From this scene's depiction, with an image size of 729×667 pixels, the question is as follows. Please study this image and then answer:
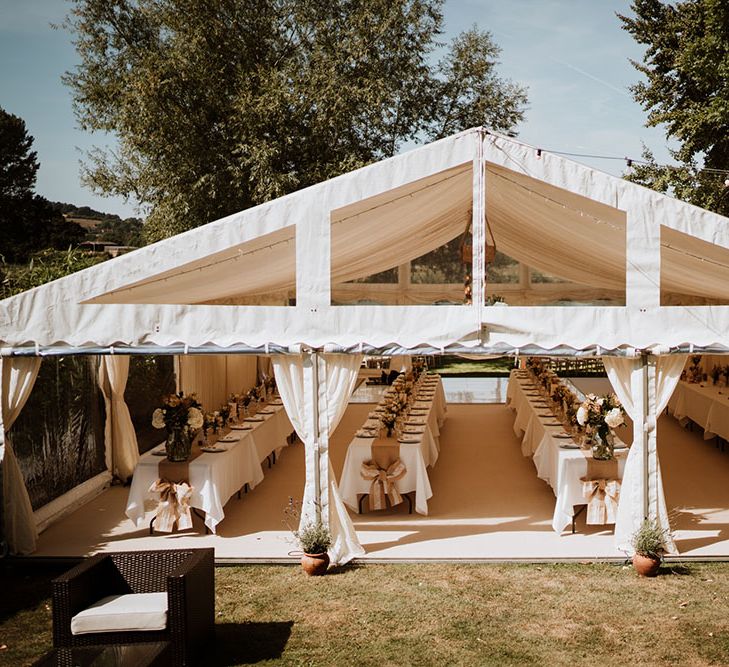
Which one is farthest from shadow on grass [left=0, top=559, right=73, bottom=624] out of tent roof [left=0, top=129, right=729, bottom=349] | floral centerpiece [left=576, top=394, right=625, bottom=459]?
floral centerpiece [left=576, top=394, right=625, bottom=459]

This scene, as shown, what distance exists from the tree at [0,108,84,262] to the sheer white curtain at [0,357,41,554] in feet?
77.9

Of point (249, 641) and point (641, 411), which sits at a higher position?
point (641, 411)

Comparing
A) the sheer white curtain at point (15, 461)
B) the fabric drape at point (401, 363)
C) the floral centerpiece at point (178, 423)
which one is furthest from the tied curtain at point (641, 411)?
the fabric drape at point (401, 363)

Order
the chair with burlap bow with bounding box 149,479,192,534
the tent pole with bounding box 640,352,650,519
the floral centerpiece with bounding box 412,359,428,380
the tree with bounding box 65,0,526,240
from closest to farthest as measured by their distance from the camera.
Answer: the tent pole with bounding box 640,352,650,519 < the chair with burlap bow with bounding box 149,479,192,534 < the floral centerpiece with bounding box 412,359,428,380 < the tree with bounding box 65,0,526,240

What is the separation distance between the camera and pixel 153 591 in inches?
235

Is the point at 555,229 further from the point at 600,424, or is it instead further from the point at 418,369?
the point at 418,369

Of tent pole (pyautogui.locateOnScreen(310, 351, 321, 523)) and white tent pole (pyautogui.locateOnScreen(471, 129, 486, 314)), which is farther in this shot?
tent pole (pyautogui.locateOnScreen(310, 351, 321, 523))

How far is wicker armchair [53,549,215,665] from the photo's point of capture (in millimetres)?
5441

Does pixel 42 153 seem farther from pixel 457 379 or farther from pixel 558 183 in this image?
pixel 558 183

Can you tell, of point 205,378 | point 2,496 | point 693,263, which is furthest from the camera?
point 205,378

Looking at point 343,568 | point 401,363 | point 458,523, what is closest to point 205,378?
point 458,523

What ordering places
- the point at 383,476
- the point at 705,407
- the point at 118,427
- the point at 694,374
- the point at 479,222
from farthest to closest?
the point at 694,374 < the point at 705,407 < the point at 118,427 < the point at 383,476 < the point at 479,222

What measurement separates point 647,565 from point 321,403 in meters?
3.27

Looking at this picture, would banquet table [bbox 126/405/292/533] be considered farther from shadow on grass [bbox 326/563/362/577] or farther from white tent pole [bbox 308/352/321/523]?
shadow on grass [bbox 326/563/362/577]
